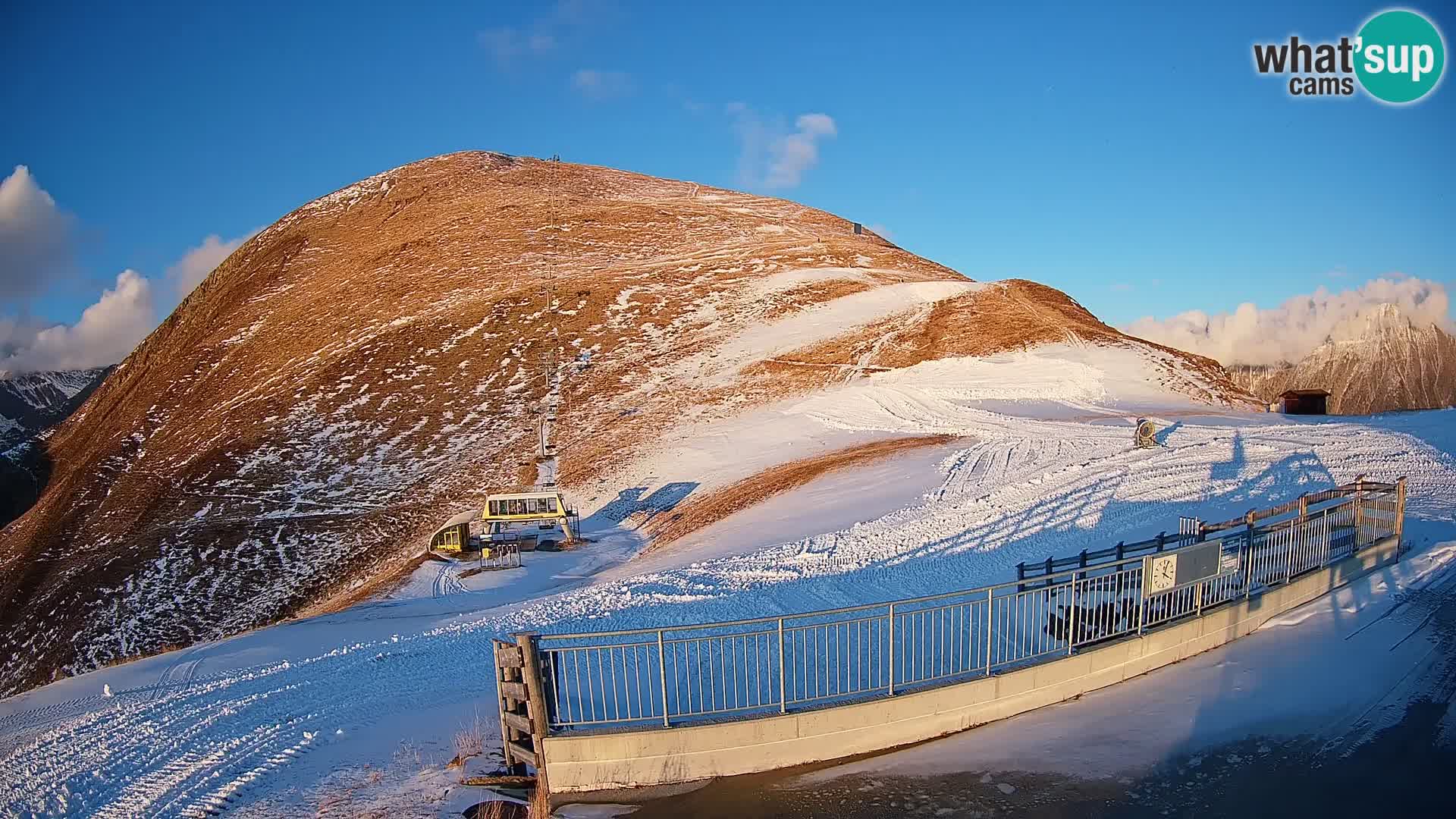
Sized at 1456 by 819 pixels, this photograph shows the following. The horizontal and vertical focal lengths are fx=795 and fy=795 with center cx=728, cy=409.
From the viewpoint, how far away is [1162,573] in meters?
9.78

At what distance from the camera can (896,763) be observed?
26.9 feet

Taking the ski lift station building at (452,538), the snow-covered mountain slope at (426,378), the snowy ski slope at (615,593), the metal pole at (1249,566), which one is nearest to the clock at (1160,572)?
the metal pole at (1249,566)

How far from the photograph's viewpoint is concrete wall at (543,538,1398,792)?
8.08m

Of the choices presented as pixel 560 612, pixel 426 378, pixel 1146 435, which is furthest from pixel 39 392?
pixel 1146 435

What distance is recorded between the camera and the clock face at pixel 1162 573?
9680mm

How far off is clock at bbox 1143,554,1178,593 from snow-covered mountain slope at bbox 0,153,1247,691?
22250 millimetres

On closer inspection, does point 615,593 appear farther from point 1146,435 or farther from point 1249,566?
point 1146,435

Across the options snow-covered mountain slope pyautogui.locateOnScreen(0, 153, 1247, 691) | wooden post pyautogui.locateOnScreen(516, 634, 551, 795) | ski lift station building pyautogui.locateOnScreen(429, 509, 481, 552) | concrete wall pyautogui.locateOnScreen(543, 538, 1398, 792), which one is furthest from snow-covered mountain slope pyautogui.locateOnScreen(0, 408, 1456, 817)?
snow-covered mountain slope pyautogui.locateOnScreen(0, 153, 1247, 691)

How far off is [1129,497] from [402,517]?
28658mm

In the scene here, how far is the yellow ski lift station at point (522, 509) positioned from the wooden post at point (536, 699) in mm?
19140

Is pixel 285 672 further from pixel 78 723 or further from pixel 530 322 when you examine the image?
pixel 530 322

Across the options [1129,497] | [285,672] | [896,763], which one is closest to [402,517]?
[285,672]

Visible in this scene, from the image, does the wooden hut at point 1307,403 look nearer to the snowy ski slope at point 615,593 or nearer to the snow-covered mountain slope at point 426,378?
the snow-covered mountain slope at point 426,378

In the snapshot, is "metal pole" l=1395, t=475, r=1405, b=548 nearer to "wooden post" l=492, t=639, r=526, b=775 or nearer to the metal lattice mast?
"wooden post" l=492, t=639, r=526, b=775
